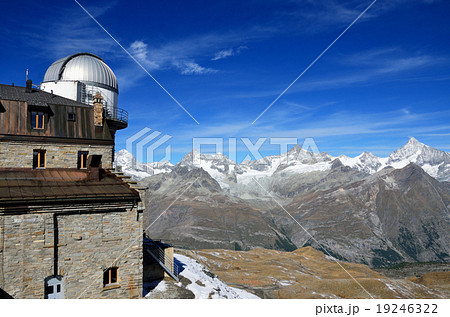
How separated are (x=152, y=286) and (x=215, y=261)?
40.4 metres

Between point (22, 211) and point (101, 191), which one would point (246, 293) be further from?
point (22, 211)

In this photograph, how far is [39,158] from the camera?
23.1 metres

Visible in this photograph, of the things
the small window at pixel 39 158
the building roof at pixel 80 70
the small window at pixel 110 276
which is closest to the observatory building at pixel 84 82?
the building roof at pixel 80 70

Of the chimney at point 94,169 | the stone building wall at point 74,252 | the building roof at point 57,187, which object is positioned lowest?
the stone building wall at point 74,252

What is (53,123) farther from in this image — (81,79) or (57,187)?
(81,79)

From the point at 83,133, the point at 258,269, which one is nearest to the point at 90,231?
the point at 83,133

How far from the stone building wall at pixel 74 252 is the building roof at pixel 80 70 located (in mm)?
18474

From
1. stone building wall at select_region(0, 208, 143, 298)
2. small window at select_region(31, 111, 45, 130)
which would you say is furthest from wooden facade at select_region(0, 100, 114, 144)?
stone building wall at select_region(0, 208, 143, 298)

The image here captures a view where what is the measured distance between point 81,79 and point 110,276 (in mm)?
20981

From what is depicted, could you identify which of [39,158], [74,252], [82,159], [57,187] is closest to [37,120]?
[39,158]

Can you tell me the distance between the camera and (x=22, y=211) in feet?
56.8

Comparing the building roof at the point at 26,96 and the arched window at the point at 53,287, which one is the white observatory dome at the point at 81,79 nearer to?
the building roof at the point at 26,96

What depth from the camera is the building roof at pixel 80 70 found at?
3269 cm

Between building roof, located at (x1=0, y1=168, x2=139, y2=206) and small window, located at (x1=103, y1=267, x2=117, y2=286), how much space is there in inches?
171
